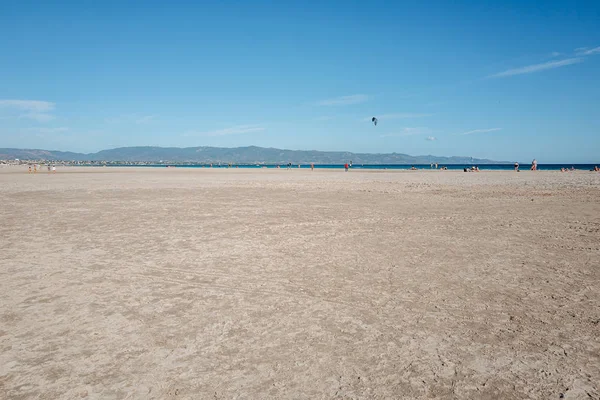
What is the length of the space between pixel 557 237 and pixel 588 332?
636cm

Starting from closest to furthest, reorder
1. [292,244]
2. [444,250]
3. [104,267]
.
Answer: [104,267], [444,250], [292,244]

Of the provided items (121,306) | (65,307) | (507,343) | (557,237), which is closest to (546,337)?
(507,343)

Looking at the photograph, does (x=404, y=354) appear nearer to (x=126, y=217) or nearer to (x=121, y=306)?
(x=121, y=306)

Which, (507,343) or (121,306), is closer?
(507,343)

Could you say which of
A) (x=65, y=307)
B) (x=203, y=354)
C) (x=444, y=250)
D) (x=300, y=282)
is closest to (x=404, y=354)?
(x=203, y=354)

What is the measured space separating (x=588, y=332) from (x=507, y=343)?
111cm

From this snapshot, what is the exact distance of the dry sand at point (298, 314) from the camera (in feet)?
11.1

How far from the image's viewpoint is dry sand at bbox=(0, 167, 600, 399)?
3369mm

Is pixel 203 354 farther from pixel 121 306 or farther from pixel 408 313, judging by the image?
pixel 408 313

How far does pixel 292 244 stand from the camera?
8.85m

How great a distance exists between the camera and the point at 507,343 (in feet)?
13.3

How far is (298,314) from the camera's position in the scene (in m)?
4.83

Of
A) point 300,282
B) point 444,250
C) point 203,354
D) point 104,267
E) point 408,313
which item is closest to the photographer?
point 203,354

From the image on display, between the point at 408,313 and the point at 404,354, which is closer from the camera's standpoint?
the point at 404,354
